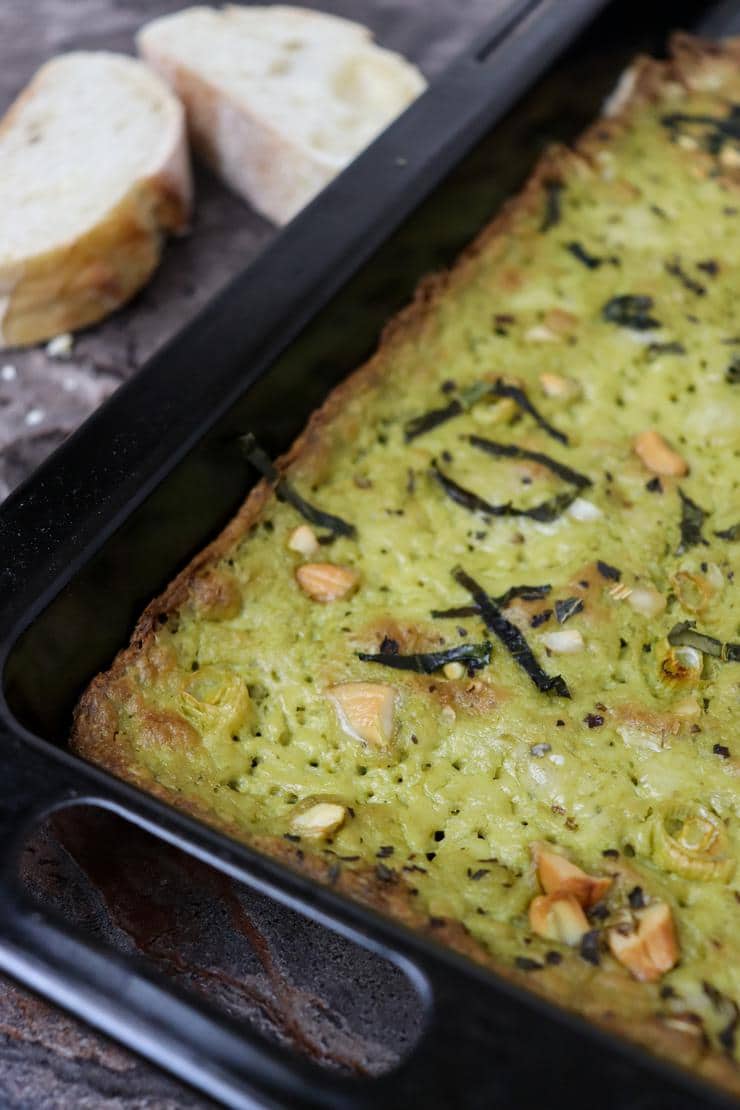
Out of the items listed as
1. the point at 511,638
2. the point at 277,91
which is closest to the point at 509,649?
the point at 511,638

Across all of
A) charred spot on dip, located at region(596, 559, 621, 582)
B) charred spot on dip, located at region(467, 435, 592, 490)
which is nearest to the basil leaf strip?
charred spot on dip, located at region(467, 435, 592, 490)

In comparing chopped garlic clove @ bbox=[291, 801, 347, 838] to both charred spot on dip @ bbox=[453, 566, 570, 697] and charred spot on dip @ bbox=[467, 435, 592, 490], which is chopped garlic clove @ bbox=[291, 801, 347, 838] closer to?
charred spot on dip @ bbox=[453, 566, 570, 697]

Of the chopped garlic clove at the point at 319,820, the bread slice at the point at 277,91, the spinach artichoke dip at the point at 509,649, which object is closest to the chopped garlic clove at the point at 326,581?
the spinach artichoke dip at the point at 509,649

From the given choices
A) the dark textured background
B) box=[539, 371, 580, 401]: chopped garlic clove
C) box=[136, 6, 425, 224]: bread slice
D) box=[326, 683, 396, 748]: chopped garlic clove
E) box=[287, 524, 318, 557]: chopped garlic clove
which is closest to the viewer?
the dark textured background

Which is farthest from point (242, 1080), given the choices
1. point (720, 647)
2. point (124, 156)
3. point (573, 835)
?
point (124, 156)

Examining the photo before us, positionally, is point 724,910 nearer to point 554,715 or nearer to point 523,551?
point 554,715

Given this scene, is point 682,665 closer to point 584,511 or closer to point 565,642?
point 565,642
